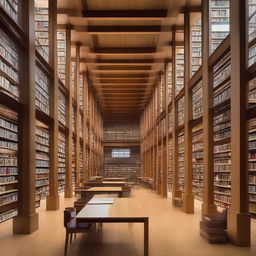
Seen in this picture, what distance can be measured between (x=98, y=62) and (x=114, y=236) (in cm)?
1121

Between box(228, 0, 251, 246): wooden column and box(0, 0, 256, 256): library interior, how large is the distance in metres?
0.02

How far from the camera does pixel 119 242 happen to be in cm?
646

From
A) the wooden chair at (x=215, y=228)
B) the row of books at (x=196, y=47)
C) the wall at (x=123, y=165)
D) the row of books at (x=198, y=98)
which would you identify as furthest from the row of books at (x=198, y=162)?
the wall at (x=123, y=165)

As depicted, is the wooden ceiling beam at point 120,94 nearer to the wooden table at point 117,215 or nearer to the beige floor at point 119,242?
the beige floor at point 119,242

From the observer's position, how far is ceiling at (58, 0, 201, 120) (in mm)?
11773

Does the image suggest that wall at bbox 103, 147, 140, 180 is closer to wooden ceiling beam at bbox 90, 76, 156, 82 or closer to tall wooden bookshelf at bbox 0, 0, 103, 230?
wooden ceiling beam at bbox 90, 76, 156, 82

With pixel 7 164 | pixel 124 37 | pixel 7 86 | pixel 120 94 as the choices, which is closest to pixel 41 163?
pixel 7 164

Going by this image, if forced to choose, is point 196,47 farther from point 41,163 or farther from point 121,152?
point 121,152

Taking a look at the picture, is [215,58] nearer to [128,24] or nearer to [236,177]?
[236,177]

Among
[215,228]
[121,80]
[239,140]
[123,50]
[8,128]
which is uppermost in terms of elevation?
[123,50]

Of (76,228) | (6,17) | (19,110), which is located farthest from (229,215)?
(6,17)

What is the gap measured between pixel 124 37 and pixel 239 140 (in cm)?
905

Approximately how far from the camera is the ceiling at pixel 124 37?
11.8m

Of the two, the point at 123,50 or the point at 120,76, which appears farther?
the point at 120,76
